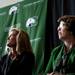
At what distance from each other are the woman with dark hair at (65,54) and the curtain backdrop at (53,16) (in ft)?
1.53

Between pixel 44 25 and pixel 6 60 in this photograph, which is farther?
pixel 44 25

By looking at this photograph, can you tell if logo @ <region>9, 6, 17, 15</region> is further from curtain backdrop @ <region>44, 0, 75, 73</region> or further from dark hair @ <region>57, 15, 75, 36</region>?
dark hair @ <region>57, 15, 75, 36</region>

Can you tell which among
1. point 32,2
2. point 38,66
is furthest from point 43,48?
point 32,2

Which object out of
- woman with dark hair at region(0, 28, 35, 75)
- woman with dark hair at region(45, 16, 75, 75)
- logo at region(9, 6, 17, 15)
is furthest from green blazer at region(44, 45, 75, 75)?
logo at region(9, 6, 17, 15)

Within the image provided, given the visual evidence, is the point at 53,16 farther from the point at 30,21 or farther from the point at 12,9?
the point at 12,9

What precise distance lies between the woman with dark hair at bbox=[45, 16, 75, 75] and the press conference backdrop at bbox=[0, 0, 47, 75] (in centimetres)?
41

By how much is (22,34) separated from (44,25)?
18.1 inches

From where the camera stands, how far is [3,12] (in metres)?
3.65

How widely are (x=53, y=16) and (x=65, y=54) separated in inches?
30.6

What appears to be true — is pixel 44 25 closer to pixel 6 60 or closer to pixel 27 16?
pixel 27 16

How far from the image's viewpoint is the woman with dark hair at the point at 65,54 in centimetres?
226

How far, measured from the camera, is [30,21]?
10.5 ft

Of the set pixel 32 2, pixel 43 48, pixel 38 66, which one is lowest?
pixel 38 66

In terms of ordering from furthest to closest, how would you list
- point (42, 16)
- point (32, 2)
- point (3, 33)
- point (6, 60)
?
point (3, 33)
point (32, 2)
point (42, 16)
point (6, 60)
